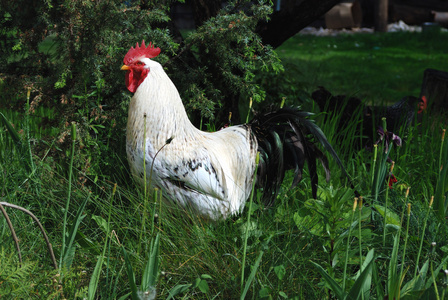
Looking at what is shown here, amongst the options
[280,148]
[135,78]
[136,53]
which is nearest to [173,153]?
[135,78]

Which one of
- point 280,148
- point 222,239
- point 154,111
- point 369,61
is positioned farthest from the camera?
point 369,61

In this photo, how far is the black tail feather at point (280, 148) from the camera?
10.5 feet

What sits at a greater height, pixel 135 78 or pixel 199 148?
pixel 135 78

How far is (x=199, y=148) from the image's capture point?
304cm

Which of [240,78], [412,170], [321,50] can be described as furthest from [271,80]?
[321,50]

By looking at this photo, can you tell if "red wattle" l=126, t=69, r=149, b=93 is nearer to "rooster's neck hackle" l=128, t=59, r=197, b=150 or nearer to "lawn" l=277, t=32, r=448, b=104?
"rooster's neck hackle" l=128, t=59, r=197, b=150

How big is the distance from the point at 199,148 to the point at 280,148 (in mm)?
553

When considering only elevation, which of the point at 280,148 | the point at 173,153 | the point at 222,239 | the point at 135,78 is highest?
the point at 135,78

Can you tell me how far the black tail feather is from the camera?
3.19 m

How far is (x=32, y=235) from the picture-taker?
107 inches

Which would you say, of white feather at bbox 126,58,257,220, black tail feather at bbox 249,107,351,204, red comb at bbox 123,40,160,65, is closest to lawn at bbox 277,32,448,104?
black tail feather at bbox 249,107,351,204

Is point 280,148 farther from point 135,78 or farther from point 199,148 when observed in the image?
point 135,78

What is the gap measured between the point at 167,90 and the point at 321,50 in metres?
9.03

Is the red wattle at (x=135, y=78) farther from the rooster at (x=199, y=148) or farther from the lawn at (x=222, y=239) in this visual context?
the lawn at (x=222, y=239)
